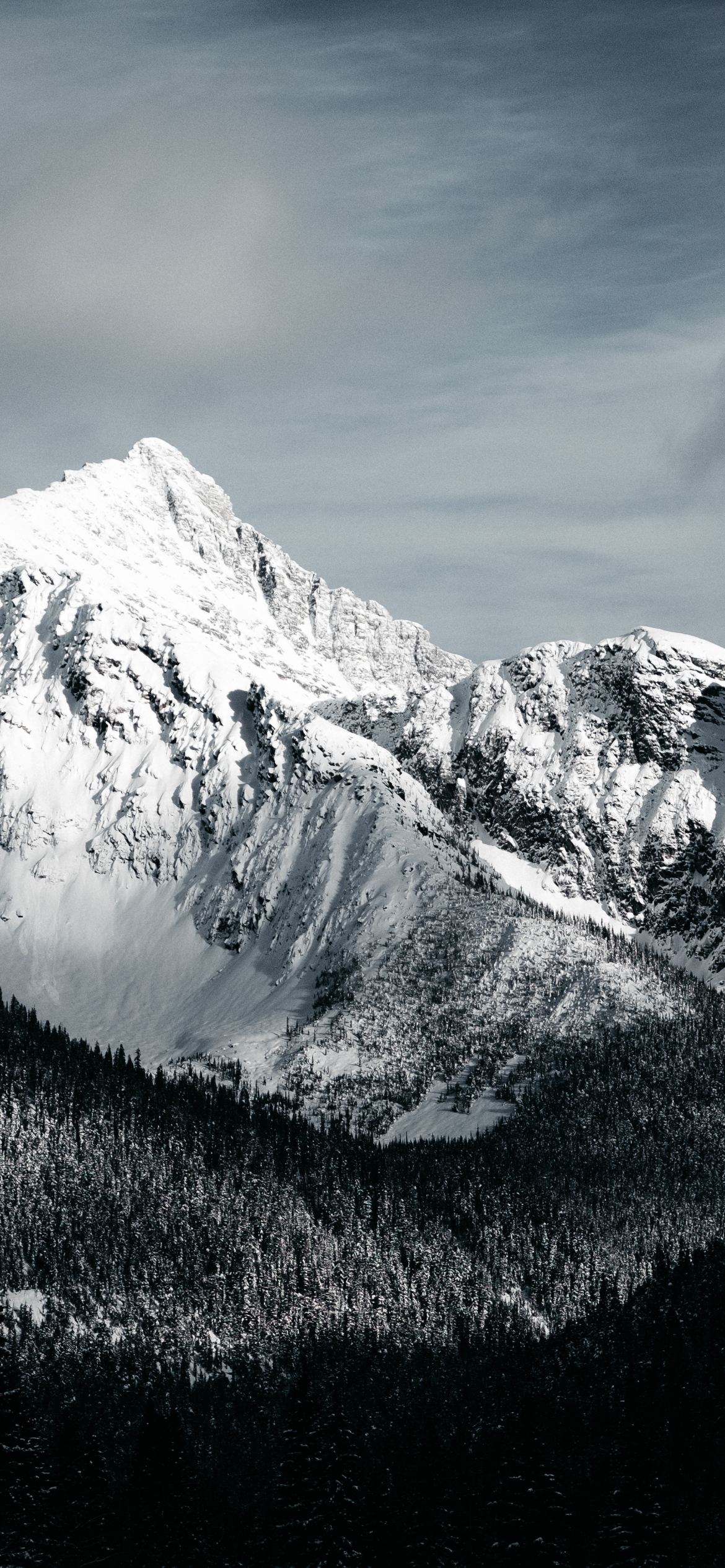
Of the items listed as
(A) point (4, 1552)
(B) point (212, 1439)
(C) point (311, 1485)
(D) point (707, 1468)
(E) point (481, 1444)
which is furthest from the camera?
(B) point (212, 1439)

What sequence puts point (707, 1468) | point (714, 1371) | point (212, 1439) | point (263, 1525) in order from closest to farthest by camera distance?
point (263, 1525) < point (707, 1468) < point (714, 1371) < point (212, 1439)

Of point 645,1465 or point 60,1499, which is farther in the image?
point 645,1465

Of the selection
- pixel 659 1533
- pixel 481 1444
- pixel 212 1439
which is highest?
pixel 659 1533

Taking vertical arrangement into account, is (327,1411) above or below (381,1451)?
above

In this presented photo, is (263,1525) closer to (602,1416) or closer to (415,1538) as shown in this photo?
(415,1538)

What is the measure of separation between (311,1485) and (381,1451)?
81375mm

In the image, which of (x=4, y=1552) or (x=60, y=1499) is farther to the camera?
(x=60, y=1499)

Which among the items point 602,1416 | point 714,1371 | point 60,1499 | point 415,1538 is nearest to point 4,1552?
point 60,1499

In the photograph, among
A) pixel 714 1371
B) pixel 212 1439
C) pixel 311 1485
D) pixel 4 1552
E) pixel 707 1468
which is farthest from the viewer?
pixel 212 1439

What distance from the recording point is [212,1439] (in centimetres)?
19312

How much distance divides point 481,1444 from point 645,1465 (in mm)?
62381

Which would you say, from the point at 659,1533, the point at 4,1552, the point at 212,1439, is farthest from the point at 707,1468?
the point at 4,1552

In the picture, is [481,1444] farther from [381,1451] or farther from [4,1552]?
[4,1552]

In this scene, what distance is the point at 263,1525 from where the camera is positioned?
112 meters
